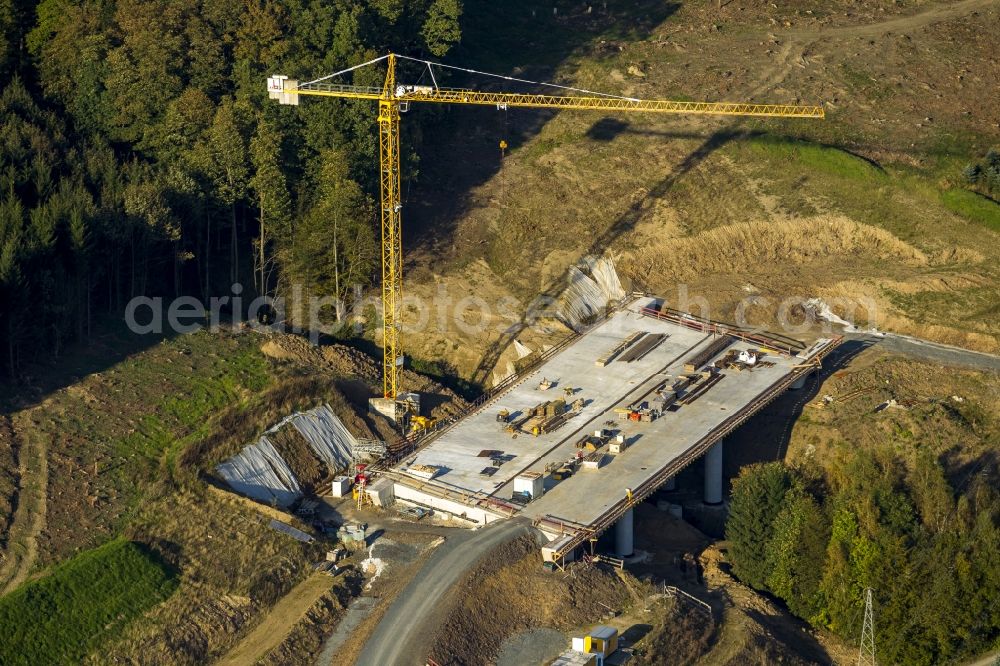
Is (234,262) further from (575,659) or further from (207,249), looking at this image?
(575,659)

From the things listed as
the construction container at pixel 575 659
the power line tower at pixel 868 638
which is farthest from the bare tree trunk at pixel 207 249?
the power line tower at pixel 868 638

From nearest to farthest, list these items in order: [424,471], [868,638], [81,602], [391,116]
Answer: [81,602] → [868,638] → [424,471] → [391,116]

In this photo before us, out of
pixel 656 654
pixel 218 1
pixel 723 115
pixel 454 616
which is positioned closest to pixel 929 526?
pixel 656 654

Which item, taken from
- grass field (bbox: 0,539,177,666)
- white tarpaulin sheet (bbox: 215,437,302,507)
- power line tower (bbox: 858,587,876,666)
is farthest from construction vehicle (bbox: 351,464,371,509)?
power line tower (bbox: 858,587,876,666)

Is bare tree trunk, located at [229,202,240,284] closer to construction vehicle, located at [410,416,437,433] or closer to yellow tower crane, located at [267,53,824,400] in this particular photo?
yellow tower crane, located at [267,53,824,400]

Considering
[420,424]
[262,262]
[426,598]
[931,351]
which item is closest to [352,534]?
[426,598]

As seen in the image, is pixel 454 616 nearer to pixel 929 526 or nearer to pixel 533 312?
pixel 929 526
